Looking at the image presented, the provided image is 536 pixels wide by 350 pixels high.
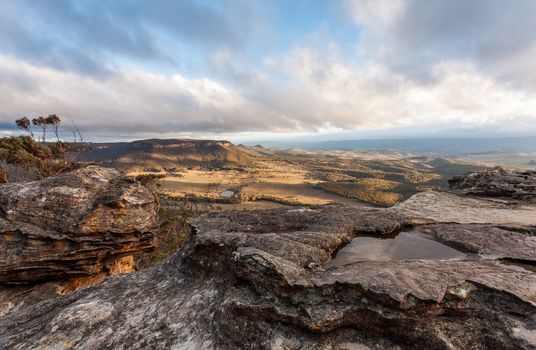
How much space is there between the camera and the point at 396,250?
14.7m

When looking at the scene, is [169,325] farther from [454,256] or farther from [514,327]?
[454,256]

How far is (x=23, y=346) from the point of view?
10.8 meters

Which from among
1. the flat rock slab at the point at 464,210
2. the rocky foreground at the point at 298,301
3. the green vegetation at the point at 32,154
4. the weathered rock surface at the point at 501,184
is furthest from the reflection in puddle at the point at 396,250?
the green vegetation at the point at 32,154

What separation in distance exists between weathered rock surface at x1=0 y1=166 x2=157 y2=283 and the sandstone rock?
8.12m

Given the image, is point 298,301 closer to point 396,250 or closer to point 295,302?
point 295,302

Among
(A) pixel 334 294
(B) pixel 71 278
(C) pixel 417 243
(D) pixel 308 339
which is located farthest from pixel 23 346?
(C) pixel 417 243

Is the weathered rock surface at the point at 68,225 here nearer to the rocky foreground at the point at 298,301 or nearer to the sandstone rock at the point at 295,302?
the rocky foreground at the point at 298,301

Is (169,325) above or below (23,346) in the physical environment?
above

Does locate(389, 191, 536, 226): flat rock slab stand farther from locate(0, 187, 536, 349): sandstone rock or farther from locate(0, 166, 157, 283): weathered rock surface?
locate(0, 166, 157, 283): weathered rock surface

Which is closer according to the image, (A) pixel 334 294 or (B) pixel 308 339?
(B) pixel 308 339

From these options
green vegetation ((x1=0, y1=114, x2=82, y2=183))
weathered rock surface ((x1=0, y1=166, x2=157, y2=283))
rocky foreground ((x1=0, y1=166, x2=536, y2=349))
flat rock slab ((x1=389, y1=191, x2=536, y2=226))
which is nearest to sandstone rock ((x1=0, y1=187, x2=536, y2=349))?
rocky foreground ((x1=0, y1=166, x2=536, y2=349))

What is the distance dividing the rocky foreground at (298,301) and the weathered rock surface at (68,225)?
7777 millimetres

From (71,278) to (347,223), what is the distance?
22.3 meters

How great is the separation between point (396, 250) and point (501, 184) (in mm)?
19205
